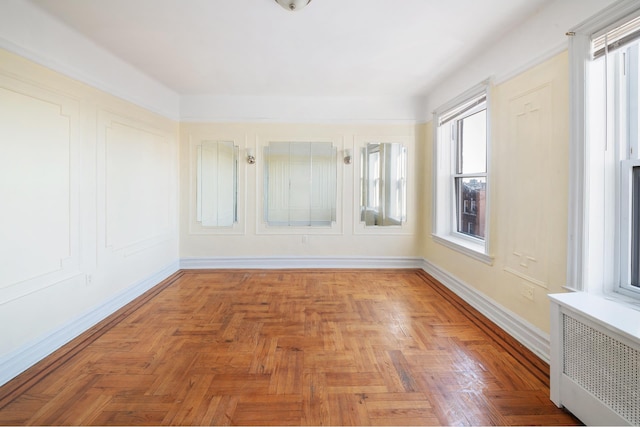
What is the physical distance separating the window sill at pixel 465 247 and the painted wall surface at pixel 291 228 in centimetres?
74

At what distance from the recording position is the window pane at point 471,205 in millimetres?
Answer: 3391

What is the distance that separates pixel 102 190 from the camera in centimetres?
292

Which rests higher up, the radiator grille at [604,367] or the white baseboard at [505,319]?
the radiator grille at [604,367]

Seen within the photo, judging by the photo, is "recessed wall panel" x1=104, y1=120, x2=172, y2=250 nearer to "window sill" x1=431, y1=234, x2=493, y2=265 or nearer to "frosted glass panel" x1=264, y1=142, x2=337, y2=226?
"frosted glass panel" x1=264, y1=142, x2=337, y2=226

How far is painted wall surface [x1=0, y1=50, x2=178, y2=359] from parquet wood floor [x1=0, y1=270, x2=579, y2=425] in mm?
363

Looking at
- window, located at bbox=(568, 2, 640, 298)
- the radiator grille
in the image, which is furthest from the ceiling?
the radiator grille

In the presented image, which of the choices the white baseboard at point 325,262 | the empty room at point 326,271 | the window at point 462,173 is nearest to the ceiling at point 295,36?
the empty room at point 326,271

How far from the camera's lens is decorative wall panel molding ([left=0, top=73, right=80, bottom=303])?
2.02 metres

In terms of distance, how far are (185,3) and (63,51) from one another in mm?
1179

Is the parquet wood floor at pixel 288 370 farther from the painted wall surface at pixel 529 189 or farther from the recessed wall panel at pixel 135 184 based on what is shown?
the recessed wall panel at pixel 135 184

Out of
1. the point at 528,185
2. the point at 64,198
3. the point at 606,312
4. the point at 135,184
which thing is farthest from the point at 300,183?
the point at 606,312

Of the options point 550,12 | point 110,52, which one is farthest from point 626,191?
point 110,52

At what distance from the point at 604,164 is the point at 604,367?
1.21 meters

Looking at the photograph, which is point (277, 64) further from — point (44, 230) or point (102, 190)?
point (44, 230)
